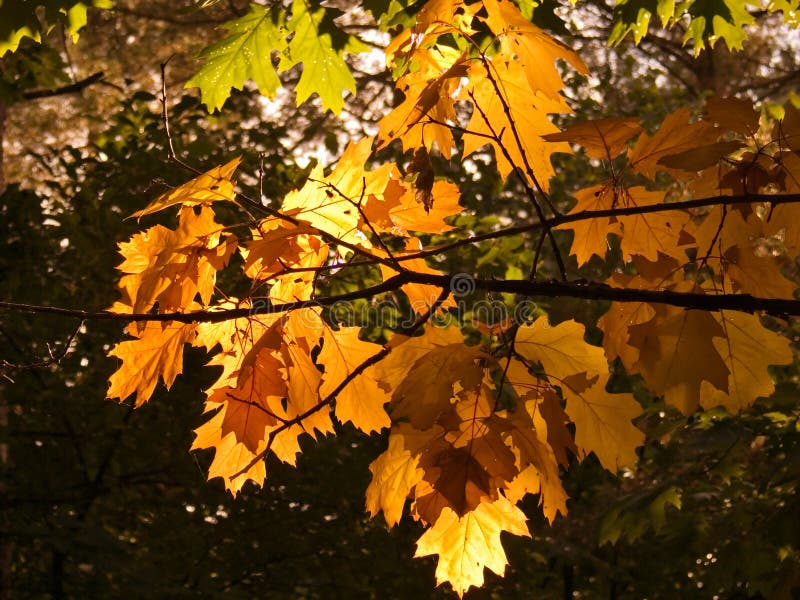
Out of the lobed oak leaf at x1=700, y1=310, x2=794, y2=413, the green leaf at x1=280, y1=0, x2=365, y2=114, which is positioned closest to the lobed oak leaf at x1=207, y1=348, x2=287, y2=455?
the lobed oak leaf at x1=700, y1=310, x2=794, y2=413

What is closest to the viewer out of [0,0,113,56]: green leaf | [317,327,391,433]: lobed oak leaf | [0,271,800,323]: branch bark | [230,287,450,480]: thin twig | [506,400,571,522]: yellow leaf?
[0,271,800,323]: branch bark

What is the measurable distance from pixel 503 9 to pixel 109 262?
3522mm

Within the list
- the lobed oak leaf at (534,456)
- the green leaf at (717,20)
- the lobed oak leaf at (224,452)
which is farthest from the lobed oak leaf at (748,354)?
the green leaf at (717,20)

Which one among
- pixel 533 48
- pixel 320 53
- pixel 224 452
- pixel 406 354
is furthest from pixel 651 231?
pixel 320 53

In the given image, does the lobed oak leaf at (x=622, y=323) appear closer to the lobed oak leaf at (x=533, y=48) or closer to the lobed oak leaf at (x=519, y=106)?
the lobed oak leaf at (x=519, y=106)

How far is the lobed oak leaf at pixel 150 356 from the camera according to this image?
155cm

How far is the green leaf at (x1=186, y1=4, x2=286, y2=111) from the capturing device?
2586mm

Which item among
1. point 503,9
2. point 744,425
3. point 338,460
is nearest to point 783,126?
point 503,9

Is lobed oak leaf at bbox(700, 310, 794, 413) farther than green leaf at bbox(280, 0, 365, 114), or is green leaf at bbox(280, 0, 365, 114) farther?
green leaf at bbox(280, 0, 365, 114)

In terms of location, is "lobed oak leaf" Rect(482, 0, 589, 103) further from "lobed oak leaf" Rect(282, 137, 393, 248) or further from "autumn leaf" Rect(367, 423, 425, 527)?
"autumn leaf" Rect(367, 423, 425, 527)

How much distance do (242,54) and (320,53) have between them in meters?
0.27

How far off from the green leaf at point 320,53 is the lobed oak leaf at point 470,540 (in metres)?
1.48

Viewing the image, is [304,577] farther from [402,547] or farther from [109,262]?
[109,262]

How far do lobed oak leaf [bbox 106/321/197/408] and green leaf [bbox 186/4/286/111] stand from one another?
129 cm
